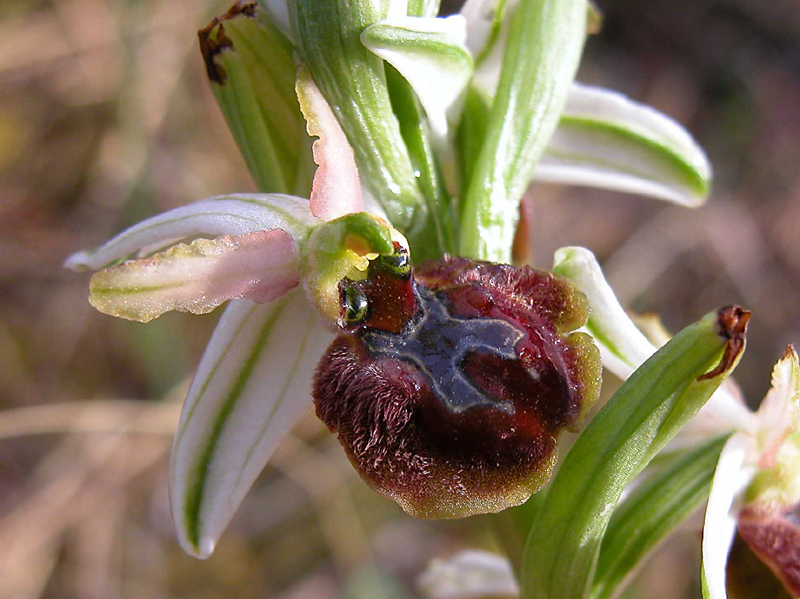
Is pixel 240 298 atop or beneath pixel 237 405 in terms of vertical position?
atop

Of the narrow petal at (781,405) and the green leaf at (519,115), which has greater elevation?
the green leaf at (519,115)

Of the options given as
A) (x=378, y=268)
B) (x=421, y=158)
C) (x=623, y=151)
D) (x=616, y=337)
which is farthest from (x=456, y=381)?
(x=623, y=151)

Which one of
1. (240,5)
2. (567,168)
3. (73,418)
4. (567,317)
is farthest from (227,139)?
(567,317)


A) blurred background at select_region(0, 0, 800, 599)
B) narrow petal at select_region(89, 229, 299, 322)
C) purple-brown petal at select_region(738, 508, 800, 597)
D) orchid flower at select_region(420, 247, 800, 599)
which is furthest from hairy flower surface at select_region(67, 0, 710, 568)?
blurred background at select_region(0, 0, 800, 599)

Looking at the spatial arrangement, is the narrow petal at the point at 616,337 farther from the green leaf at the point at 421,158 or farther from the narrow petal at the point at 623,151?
the narrow petal at the point at 623,151

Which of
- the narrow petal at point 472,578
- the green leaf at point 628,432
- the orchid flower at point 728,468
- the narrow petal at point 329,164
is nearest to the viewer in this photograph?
the green leaf at point 628,432

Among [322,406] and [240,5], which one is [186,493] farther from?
[240,5]

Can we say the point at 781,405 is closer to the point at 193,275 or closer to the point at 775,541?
the point at 775,541

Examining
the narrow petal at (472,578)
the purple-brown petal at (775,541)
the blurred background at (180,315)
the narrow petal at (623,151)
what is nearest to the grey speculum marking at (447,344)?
the purple-brown petal at (775,541)
